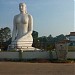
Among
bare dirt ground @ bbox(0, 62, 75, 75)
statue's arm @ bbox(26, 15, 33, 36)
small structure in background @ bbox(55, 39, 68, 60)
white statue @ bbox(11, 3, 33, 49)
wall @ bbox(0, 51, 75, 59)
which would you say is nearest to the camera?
bare dirt ground @ bbox(0, 62, 75, 75)

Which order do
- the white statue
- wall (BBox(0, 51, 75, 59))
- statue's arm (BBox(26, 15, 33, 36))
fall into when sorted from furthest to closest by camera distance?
statue's arm (BBox(26, 15, 33, 36))
the white statue
wall (BBox(0, 51, 75, 59))

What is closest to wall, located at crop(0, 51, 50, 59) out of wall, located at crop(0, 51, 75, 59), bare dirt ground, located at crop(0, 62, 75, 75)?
wall, located at crop(0, 51, 75, 59)

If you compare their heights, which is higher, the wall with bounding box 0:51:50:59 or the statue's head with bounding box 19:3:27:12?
the statue's head with bounding box 19:3:27:12

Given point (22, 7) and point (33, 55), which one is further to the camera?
point (22, 7)

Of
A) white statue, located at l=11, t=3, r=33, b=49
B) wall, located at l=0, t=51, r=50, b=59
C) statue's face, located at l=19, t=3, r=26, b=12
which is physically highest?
statue's face, located at l=19, t=3, r=26, b=12

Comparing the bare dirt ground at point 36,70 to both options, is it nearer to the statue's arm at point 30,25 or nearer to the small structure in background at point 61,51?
the small structure in background at point 61,51

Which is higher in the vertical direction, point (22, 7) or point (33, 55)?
point (22, 7)

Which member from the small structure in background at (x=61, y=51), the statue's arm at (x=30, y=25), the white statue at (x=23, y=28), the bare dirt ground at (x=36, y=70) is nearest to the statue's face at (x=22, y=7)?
the white statue at (x=23, y=28)

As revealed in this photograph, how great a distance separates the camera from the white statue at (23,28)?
82.0 ft

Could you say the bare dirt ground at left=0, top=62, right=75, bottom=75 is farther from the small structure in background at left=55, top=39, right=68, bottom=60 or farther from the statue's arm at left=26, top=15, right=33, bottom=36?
the statue's arm at left=26, top=15, right=33, bottom=36

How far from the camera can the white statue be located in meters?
25.0

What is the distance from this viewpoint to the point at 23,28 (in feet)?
83.9

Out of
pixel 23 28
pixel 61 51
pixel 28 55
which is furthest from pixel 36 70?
pixel 23 28

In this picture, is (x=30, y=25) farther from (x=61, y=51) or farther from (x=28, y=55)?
(x=61, y=51)
